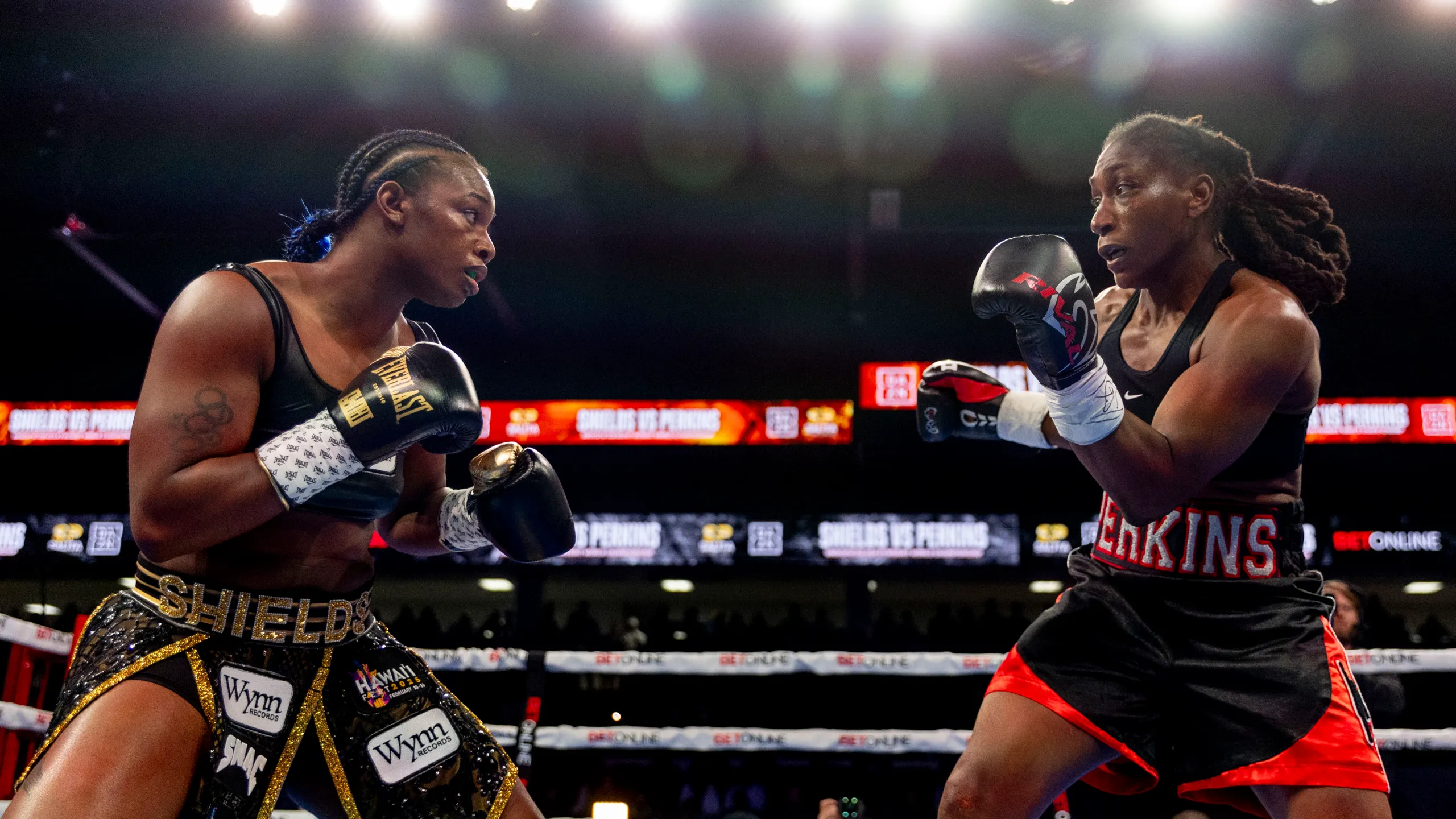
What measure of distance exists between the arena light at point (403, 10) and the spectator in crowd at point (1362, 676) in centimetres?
521

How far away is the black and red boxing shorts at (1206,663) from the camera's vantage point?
1.68 meters

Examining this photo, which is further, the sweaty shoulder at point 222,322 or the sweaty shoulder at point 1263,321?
the sweaty shoulder at point 1263,321

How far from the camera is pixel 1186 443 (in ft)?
5.51

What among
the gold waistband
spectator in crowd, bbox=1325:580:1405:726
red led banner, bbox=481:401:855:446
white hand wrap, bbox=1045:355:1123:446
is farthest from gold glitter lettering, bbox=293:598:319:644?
red led banner, bbox=481:401:855:446

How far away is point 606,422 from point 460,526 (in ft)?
21.6

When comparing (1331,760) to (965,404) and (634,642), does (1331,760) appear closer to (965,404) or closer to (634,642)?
(965,404)

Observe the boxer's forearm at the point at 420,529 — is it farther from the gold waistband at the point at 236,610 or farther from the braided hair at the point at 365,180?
the braided hair at the point at 365,180

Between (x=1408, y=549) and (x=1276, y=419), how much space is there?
24.8ft

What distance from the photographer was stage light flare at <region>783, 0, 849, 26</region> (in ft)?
18.3

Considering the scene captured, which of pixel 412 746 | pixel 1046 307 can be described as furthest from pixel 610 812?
pixel 1046 307

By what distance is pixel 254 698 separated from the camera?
1.54 meters

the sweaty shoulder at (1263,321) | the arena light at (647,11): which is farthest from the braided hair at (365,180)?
the arena light at (647,11)

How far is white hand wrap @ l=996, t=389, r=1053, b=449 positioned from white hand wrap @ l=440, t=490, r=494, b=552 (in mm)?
1049

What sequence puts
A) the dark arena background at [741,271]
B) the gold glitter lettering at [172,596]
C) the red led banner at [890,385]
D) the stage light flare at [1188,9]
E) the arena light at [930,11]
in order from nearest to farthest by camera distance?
the gold glitter lettering at [172,596], the stage light flare at [1188,9], the arena light at [930,11], the dark arena background at [741,271], the red led banner at [890,385]
